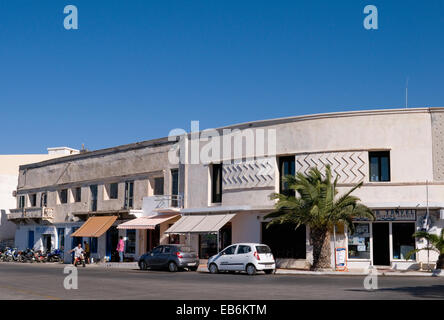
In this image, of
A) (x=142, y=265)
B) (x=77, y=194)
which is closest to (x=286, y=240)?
(x=142, y=265)

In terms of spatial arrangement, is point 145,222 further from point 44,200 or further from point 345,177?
point 44,200

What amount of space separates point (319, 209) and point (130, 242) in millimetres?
17074

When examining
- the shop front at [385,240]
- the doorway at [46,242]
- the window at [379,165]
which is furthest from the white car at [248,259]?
the doorway at [46,242]

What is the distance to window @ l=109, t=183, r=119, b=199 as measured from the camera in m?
44.4

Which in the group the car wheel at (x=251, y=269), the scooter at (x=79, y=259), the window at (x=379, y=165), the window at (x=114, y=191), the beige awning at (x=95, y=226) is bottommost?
the scooter at (x=79, y=259)

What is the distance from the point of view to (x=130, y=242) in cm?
4219

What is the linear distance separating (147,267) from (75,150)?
33300mm

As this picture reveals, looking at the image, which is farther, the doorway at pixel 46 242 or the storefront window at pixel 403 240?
the doorway at pixel 46 242

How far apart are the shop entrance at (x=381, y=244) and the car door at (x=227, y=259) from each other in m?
7.81

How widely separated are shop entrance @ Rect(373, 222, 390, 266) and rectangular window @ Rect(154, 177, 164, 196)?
16.0 m

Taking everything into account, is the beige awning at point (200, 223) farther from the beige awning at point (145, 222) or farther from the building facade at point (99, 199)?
the building facade at point (99, 199)

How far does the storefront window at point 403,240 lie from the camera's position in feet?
100

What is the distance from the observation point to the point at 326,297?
15.9 metres
